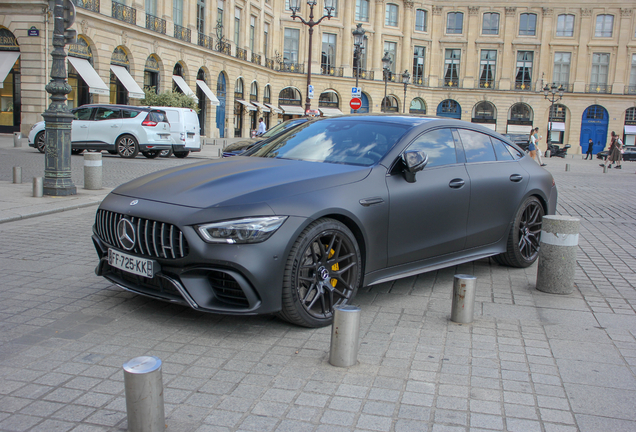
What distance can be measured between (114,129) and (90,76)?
447 inches

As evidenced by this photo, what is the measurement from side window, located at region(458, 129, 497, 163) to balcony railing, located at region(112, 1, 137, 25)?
29.3m

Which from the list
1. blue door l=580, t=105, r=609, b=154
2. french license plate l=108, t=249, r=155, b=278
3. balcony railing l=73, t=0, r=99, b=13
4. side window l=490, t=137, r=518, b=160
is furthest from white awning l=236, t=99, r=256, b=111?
french license plate l=108, t=249, r=155, b=278

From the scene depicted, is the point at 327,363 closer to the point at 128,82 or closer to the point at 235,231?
the point at 235,231

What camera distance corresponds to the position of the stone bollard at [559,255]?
207 inches

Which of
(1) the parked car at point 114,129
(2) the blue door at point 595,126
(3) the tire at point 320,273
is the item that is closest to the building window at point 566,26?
(2) the blue door at point 595,126

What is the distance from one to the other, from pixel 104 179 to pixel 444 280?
9811mm

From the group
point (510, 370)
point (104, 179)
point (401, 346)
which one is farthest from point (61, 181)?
point (510, 370)

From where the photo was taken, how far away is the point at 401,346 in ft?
12.6

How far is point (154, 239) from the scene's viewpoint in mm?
3842

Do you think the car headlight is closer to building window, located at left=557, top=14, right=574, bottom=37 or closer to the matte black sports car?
the matte black sports car

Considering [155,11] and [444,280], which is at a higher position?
[155,11]

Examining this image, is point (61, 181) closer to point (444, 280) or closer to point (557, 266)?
point (444, 280)

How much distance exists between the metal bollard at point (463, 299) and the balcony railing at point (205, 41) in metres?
38.7

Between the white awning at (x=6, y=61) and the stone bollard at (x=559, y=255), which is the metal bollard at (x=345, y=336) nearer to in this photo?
the stone bollard at (x=559, y=255)
